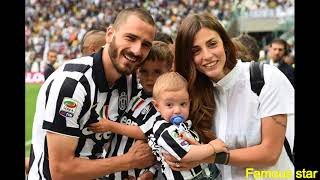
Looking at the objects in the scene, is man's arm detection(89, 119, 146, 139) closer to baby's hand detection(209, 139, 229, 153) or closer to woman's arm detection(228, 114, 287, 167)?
baby's hand detection(209, 139, 229, 153)

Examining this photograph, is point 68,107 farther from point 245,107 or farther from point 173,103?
point 245,107

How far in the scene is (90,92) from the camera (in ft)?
7.46

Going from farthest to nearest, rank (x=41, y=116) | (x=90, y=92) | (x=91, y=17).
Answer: (x=91, y=17)
(x=41, y=116)
(x=90, y=92)

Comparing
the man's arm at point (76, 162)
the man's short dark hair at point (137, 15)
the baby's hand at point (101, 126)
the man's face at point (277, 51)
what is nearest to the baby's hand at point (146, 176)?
the man's arm at point (76, 162)

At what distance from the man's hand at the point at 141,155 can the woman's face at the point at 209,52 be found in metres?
0.52

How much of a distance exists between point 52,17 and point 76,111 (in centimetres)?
1826

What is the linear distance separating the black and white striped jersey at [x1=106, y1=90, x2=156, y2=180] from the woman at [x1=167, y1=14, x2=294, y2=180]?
295mm

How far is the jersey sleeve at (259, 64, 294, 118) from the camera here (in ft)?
6.86

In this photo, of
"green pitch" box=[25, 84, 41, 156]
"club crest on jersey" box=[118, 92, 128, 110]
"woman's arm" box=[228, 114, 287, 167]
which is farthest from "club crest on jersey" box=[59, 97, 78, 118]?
"green pitch" box=[25, 84, 41, 156]

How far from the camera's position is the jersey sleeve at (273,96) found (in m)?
2.09

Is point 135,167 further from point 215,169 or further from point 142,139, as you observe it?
point 215,169
